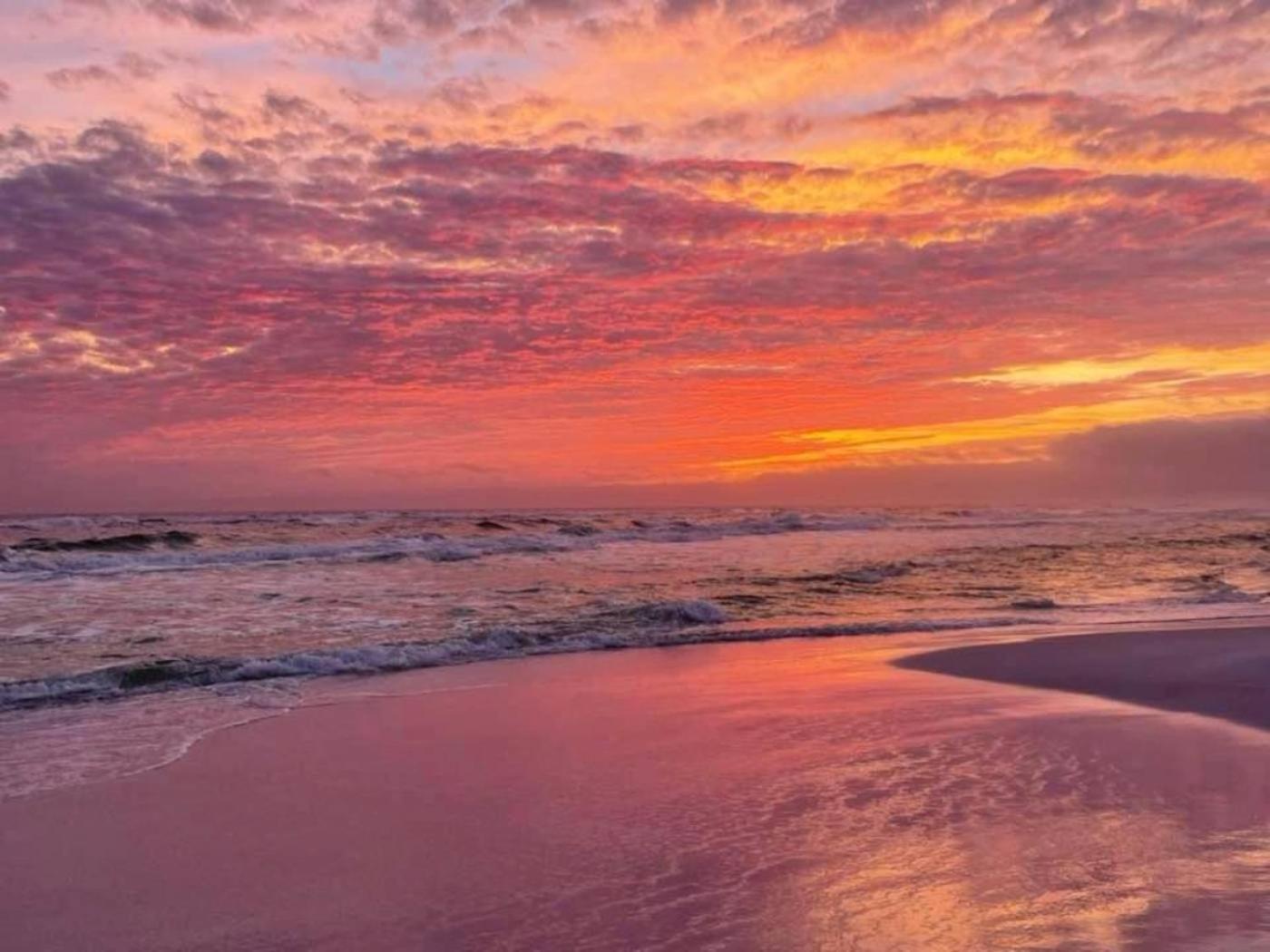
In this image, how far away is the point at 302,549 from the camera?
116 ft

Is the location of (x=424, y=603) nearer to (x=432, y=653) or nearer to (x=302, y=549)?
(x=432, y=653)

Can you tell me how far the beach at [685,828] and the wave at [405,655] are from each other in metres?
2.06

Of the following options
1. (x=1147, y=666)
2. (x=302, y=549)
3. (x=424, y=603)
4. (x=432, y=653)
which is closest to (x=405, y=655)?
(x=432, y=653)

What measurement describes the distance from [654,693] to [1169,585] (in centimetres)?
1447

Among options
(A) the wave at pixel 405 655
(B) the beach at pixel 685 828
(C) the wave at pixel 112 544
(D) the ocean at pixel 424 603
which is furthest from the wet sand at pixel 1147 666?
(C) the wave at pixel 112 544

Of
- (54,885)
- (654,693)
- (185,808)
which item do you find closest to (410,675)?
(654,693)

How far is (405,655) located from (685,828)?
786 cm

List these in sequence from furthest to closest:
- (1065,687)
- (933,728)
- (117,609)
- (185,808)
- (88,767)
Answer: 1. (117,609)
2. (1065,687)
3. (933,728)
4. (88,767)
5. (185,808)

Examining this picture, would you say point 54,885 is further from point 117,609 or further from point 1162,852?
point 117,609

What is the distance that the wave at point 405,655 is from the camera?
1111 centimetres

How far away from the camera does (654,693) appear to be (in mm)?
10570

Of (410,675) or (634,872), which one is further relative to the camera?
(410,675)

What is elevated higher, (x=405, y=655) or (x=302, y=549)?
(x=302, y=549)

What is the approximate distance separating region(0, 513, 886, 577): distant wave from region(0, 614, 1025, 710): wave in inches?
717
